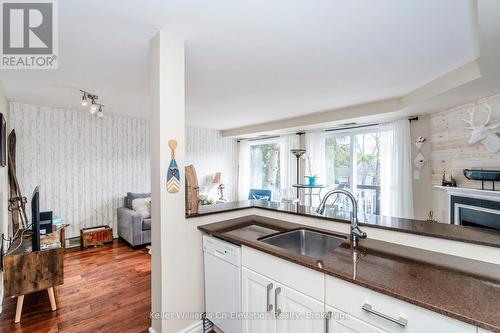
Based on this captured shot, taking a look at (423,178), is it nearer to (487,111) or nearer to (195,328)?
(487,111)

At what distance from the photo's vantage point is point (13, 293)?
2004mm

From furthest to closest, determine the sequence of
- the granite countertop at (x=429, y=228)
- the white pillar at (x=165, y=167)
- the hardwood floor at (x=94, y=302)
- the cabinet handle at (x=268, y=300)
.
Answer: the hardwood floor at (x=94, y=302), the white pillar at (x=165, y=167), the cabinet handle at (x=268, y=300), the granite countertop at (x=429, y=228)

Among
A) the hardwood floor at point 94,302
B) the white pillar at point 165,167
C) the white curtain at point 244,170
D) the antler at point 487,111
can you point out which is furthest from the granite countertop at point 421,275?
the white curtain at point 244,170

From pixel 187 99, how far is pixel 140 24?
186 centimetres

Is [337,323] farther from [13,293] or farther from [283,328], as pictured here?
[13,293]

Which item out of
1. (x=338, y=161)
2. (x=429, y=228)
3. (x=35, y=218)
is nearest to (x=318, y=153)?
(x=338, y=161)

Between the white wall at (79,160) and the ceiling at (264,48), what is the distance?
568 mm

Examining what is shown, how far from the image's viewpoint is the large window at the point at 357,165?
4.36 meters

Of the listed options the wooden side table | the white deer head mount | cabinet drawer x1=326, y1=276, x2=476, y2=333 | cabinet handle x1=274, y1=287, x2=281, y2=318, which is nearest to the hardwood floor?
the wooden side table

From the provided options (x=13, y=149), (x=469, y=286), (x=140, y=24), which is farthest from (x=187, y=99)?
(x=469, y=286)

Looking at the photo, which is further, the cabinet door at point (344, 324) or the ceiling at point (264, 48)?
the ceiling at point (264, 48)

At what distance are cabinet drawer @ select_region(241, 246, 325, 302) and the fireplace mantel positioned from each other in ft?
8.71

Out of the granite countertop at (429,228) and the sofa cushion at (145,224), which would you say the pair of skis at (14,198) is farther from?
the granite countertop at (429,228)

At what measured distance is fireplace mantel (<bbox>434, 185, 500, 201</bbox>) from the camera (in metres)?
2.54
